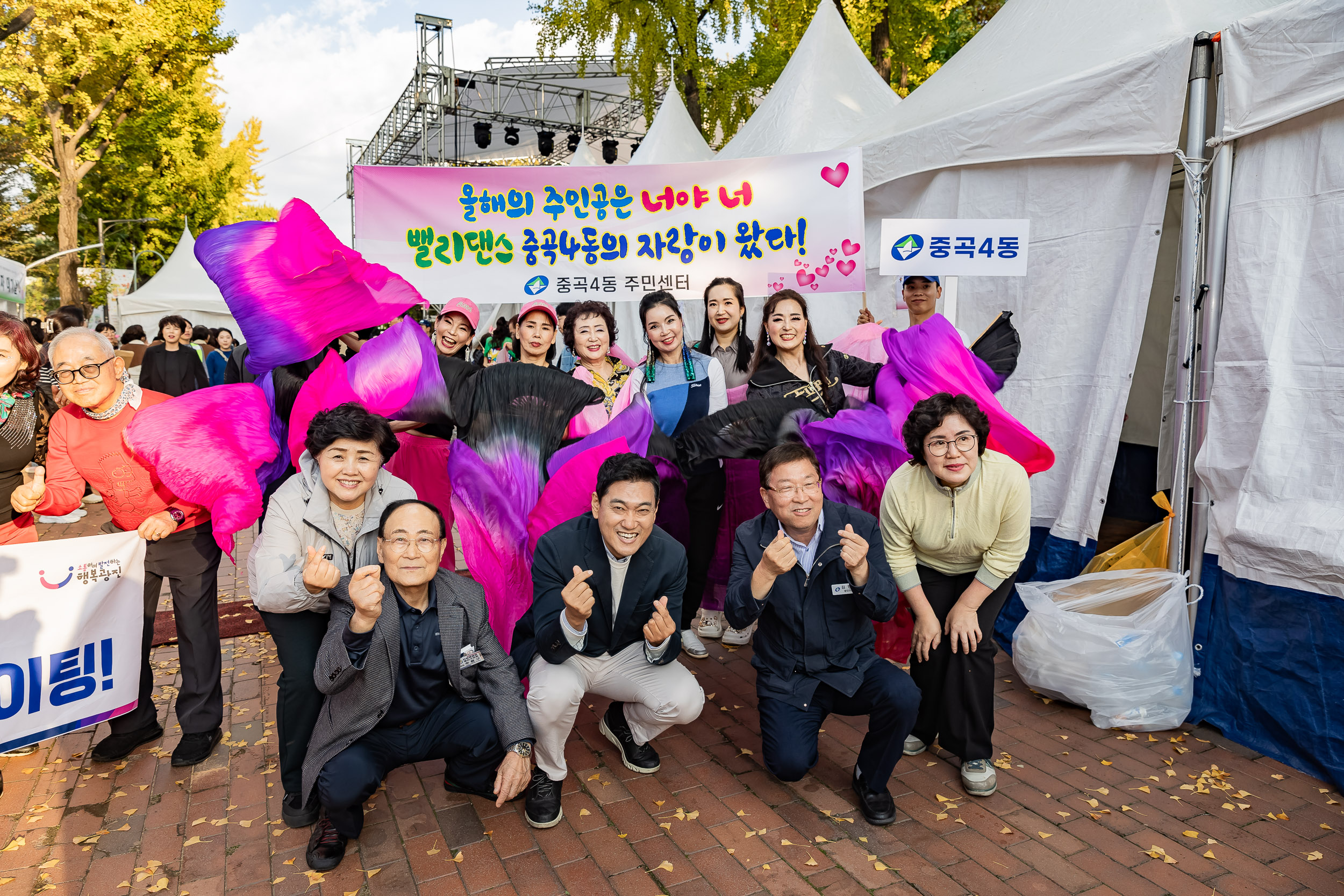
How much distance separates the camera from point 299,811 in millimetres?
2789

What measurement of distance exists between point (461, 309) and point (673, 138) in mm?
6674

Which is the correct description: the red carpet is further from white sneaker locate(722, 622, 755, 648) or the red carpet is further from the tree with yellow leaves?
the tree with yellow leaves

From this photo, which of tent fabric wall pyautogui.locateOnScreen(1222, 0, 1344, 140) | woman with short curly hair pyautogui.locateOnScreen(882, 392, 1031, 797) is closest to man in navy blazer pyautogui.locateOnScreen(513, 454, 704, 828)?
woman with short curly hair pyautogui.locateOnScreen(882, 392, 1031, 797)

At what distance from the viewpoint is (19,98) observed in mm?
18234

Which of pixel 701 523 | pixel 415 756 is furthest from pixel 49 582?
pixel 701 523

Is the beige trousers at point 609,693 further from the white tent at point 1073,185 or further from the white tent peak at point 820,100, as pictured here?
the white tent peak at point 820,100

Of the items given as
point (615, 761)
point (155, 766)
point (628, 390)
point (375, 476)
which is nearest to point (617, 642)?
point (615, 761)

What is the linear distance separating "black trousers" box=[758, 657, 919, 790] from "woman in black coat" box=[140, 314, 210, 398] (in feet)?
22.3

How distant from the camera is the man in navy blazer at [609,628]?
9.27 ft

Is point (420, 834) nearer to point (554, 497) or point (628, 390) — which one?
point (554, 497)

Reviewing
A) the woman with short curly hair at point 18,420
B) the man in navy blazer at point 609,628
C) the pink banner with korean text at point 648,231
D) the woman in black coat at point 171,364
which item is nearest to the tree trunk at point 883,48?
the pink banner with korean text at point 648,231

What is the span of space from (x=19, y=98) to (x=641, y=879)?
23.0 m

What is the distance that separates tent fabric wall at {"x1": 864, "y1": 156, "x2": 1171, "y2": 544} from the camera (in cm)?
391

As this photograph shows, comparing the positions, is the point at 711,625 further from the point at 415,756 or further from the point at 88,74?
the point at 88,74
